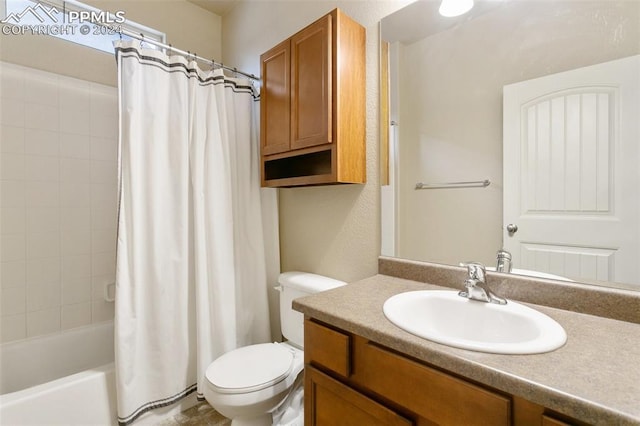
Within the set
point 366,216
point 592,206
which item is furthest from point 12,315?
point 592,206

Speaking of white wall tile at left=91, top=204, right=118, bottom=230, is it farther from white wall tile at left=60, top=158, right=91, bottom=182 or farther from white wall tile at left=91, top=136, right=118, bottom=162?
white wall tile at left=91, top=136, right=118, bottom=162

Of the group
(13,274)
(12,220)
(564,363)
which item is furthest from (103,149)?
(564,363)

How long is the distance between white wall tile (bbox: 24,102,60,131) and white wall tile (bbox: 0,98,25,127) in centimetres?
2

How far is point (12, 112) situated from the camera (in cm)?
174

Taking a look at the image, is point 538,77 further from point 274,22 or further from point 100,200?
point 100,200

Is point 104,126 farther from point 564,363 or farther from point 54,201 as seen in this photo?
point 564,363

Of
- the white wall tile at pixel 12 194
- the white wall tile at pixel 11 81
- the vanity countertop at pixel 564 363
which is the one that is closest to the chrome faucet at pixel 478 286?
the vanity countertop at pixel 564 363

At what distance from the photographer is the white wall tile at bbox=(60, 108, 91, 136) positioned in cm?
189

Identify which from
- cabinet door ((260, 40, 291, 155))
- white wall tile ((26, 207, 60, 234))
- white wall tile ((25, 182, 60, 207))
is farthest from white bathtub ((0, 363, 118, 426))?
cabinet door ((260, 40, 291, 155))

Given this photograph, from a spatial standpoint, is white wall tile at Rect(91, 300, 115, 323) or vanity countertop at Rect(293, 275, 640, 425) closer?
vanity countertop at Rect(293, 275, 640, 425)

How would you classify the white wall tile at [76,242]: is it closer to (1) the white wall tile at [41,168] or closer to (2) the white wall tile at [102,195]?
(2) the white wall tile at [102,195]

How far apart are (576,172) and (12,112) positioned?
2.76 metres

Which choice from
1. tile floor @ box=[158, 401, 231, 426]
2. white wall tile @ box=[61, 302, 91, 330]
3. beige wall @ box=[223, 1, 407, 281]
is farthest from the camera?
white wall tile @ box=[61, 302, 91, 330]

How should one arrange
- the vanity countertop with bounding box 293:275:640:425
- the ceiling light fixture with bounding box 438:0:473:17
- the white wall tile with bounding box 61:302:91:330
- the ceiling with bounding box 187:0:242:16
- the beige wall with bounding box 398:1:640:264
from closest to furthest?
the vanity countertop with bounding box 293:275:640:425 < the beige wall with bounding box 398:1:640:264 < the ceiling light fixture with bounding box 438:0:473:17 < the white wall tile with bounding box 61:302:91:330 < the ceiling with bounding box 187:0:242:16
